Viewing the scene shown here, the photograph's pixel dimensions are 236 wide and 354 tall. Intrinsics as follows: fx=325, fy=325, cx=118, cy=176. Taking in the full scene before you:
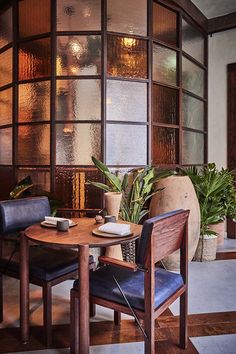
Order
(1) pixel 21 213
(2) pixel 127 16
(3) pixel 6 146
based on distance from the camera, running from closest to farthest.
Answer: (1) pixel 21 213 → (2) pixel 127 16 → (3) pixel 6 146

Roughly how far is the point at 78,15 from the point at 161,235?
2.54m

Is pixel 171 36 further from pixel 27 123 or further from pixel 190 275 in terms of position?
pixel 190 275

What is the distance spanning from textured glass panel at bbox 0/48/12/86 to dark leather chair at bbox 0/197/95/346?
1753 millimetres

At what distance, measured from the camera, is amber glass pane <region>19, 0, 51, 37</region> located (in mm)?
3223

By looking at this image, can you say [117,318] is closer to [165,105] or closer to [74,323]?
[74,323]

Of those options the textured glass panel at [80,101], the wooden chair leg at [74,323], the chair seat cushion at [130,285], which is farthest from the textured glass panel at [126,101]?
the wooden chair leg at [74,323]

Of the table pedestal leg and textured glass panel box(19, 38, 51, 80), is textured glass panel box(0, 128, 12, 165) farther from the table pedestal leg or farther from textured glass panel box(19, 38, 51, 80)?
the table pedestal leg

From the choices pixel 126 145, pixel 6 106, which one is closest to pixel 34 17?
pixel 6 106

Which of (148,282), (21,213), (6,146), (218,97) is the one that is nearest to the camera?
(148,282)

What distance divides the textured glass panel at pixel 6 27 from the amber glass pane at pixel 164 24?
1.56 m

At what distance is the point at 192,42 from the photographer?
13.6ft

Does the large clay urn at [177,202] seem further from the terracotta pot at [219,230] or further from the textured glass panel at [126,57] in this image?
the textured glass panel at [126,57]

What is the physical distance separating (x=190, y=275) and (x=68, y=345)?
1.50 metres

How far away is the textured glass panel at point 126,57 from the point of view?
127 inches
